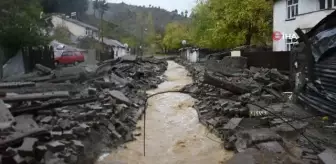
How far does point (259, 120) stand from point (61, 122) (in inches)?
212

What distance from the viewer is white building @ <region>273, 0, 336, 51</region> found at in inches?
757

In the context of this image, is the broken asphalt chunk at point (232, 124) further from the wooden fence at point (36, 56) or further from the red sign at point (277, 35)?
the red sign at point (277, 35)

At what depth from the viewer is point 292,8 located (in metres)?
22.5

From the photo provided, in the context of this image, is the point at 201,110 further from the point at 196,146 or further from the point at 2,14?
the point at 2,14

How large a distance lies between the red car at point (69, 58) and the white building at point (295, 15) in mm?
15390

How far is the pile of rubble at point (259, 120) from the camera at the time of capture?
6.97 metres

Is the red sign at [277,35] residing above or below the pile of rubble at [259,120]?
above

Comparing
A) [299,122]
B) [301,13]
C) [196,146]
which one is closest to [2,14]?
[196,146]

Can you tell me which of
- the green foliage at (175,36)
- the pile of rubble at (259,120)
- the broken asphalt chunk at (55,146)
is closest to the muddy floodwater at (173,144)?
the pile of rubble at (259,120)

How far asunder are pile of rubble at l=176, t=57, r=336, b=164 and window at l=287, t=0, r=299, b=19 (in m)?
8.62

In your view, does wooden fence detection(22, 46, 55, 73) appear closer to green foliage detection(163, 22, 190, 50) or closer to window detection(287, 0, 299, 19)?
window detection(287, 0, 299, 19)

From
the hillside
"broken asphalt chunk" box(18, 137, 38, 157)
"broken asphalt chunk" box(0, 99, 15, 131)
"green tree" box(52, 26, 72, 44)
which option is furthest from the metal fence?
the hillside

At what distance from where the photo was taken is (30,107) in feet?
27.5

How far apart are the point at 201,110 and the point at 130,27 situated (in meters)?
60.8
